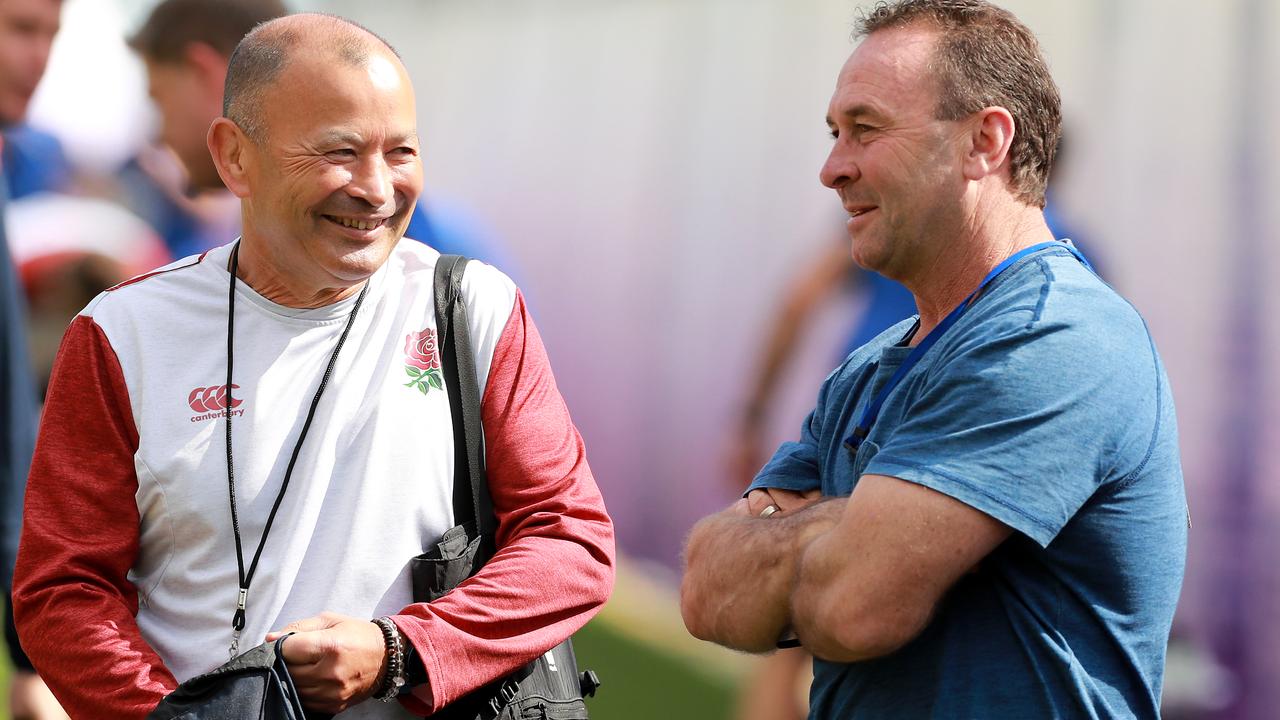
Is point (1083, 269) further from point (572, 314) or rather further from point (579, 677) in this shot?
point (572, 314)

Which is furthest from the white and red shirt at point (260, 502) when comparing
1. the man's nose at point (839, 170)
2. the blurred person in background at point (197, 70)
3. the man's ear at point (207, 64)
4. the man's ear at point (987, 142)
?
the man's ear at point (207, 64)

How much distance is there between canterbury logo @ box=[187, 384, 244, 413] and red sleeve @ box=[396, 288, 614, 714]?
0.40 metres

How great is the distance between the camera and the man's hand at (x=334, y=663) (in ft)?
6.27

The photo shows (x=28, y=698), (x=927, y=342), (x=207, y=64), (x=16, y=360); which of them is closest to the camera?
(x=927, y=342)

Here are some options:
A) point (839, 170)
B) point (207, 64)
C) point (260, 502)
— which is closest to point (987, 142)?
point (839, 170)

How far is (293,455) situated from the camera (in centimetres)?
209

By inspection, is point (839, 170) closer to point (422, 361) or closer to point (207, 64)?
point (422, 361)

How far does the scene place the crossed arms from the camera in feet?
5.57

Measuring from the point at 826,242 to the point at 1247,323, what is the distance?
1234 millimetres

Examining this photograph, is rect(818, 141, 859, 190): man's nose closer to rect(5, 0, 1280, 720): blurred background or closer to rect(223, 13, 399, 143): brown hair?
rect(223, 13, 399, 143): brown hair

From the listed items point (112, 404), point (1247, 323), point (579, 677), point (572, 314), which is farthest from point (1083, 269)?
point (572, 314)

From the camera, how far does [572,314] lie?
4.79m

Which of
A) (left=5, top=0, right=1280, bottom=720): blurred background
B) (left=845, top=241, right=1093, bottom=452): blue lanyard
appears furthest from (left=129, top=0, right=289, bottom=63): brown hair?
(left=845, top=241, right=1093, bottom=452): blue lanyard

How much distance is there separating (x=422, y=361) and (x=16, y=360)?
2.51 metres
